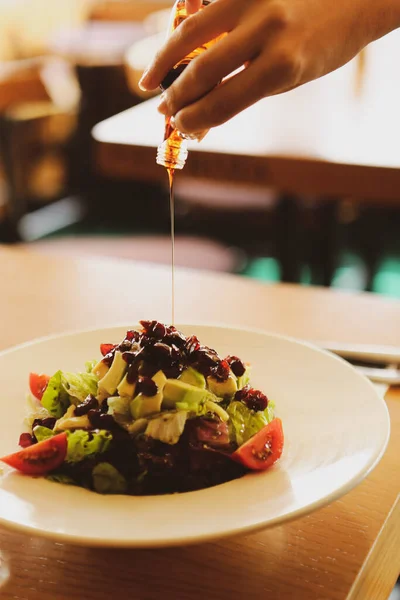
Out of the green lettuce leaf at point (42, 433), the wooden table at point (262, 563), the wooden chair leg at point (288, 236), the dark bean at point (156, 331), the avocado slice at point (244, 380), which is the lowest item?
the wooden chair leg at point (288, 236)

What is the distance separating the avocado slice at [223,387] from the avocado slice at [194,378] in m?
0.02

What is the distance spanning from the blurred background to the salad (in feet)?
4.58

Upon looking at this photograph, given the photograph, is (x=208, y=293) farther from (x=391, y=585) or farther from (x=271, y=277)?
(x=271, y=277)

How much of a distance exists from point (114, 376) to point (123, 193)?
13.7ft

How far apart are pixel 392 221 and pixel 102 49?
2318mm

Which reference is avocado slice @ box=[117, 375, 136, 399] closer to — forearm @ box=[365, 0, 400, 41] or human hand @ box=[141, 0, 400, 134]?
human hand @ box=[141, 0, 400, 134]

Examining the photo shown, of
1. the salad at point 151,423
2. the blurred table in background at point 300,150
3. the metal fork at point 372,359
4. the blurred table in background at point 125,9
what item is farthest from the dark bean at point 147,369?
the blurred table in background at point 125,9

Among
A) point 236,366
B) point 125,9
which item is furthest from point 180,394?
point 125,9

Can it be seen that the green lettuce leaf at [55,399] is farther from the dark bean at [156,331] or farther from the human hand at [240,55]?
the human hand at [240,55]

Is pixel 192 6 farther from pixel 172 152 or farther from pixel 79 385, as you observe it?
pixel 79 385

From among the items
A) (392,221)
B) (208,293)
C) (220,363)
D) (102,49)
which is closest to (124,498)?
(220,363)

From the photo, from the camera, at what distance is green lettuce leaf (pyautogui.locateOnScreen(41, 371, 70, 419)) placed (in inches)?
44.4

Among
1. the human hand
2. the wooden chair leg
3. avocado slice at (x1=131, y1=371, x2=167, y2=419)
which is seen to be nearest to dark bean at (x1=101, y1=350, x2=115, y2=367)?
avocado slice at (x1=131, y1=371, x2=167, y2=419)

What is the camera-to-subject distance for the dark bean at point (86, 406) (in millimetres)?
1074
